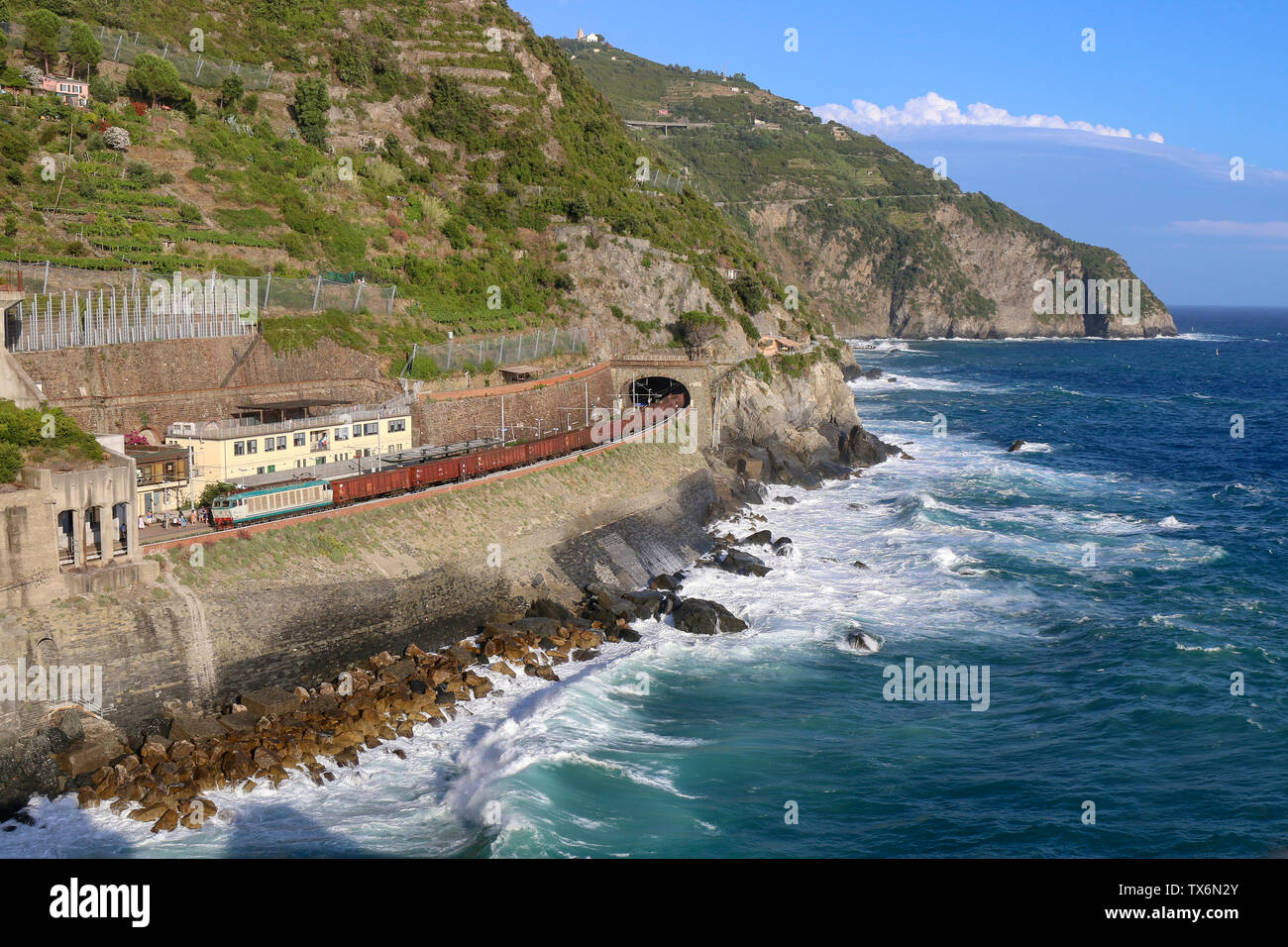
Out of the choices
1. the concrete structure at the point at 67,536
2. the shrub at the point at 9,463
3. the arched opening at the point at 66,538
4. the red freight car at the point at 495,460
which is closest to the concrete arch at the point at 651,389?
the red freight car at the point at 495,460

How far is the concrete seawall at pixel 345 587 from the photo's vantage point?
36.1 meters

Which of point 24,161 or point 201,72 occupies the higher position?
point 201,72

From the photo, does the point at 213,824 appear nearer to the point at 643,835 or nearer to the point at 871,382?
the point at 643,835

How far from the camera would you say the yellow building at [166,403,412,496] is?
47094mm

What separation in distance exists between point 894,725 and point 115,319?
135ft

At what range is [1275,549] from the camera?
207 ft

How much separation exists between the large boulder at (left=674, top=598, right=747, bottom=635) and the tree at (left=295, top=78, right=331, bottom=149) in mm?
58278

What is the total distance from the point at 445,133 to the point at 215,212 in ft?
107

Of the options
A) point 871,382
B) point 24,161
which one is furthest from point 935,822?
point 871,382

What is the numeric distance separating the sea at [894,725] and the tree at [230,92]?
5519 cm

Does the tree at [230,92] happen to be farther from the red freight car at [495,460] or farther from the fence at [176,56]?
the red freight car at [495,460]

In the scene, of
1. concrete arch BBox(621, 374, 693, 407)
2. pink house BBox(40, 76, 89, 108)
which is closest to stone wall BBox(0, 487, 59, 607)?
concrete arch BBox(621, 374, 693, 407)
